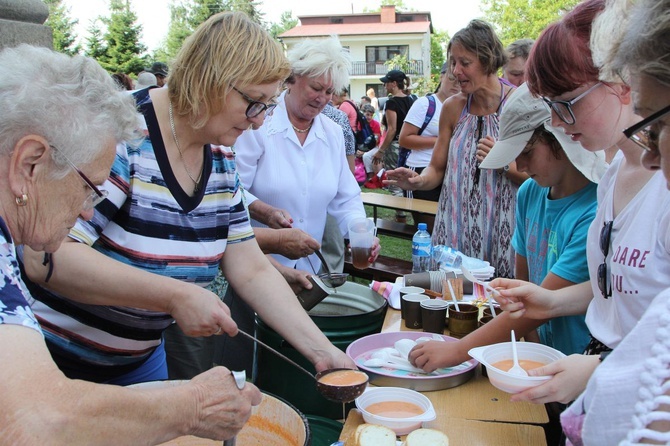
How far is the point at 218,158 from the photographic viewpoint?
6.76ft

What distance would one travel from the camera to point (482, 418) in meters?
1.70

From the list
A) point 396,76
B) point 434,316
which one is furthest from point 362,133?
point 434,316

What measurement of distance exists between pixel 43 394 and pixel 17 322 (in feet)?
0.42

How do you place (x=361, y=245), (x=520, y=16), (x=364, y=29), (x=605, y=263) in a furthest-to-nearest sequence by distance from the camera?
(x=364, y=29), (x=520, y=16), (x=361, y=245), (x=605, y=263)

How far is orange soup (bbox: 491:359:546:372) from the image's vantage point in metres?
1.71

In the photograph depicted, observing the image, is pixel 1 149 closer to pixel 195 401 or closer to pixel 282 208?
pixel 195 401

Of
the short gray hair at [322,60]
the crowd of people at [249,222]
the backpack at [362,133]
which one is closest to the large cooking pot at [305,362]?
the crowd of people at [249,222]

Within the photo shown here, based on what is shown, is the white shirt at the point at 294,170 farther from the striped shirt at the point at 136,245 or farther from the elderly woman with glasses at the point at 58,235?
the elderly woman with glasses at the point at 58,235

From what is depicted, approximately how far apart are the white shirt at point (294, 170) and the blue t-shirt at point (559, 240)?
41.8 inches

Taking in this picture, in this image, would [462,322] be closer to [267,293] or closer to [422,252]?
[267,293]

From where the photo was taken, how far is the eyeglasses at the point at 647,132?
2.89 ft

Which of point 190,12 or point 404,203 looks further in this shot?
point 190,12

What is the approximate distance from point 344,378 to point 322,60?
1.92 meters

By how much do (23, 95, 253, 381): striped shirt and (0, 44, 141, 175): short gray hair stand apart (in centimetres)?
48
